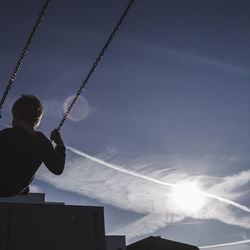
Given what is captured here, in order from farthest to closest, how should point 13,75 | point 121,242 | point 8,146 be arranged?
point 121,242
point 13,75
point 8,146

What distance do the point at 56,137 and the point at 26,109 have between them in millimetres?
766

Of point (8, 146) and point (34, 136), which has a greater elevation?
point (34, 136)

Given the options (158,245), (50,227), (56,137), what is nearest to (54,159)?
(56,137)

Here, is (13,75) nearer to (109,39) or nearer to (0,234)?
(109,39)

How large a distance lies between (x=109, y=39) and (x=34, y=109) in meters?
1.40

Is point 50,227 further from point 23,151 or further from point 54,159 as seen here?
point 23,151

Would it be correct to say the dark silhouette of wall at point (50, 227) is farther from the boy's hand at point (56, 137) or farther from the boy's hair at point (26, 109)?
the boy's hair at point (26, 109)

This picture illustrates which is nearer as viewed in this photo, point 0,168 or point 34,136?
point 0,168

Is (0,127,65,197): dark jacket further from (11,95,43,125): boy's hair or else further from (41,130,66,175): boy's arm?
(11,95,43,125): boy's hair

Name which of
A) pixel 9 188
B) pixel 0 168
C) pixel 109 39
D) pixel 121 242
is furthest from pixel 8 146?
pixel 121 242

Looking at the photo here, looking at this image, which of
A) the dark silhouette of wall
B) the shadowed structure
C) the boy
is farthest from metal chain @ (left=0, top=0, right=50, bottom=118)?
the shadowed structure

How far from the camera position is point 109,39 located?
11.2 feet

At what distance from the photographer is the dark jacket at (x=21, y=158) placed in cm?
242

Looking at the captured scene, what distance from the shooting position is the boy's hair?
8.61 ft
